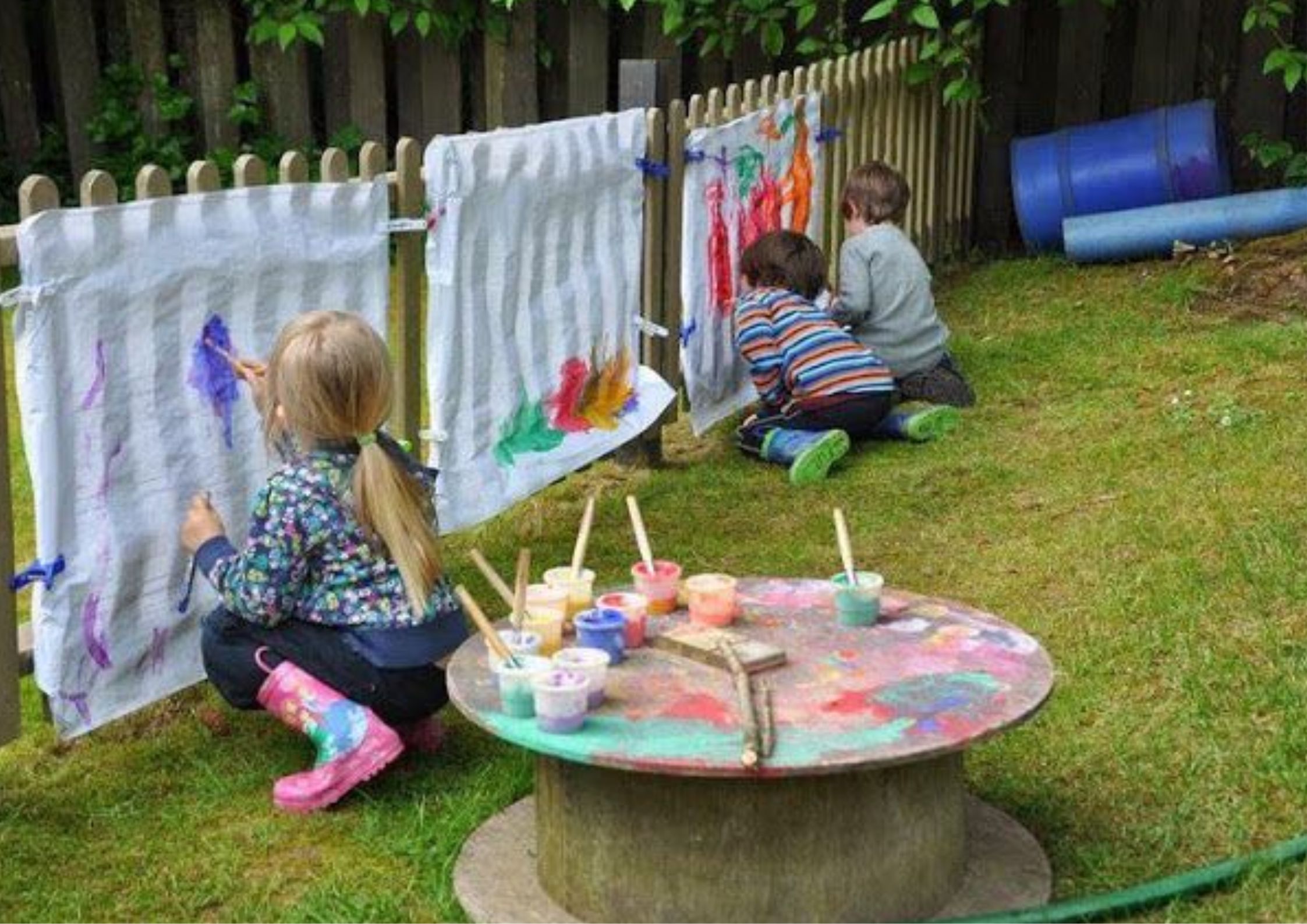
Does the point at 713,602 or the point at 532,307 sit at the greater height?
the point at 532,307

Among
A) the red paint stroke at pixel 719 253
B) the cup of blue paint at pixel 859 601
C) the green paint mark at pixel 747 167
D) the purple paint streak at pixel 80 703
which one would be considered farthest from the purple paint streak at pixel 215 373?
the green paint mark at pixel 747 167

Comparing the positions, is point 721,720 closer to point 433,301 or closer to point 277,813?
point 277,813

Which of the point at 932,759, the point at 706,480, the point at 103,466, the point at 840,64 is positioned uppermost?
the point at 840,64

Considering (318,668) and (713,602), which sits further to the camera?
(318,668)

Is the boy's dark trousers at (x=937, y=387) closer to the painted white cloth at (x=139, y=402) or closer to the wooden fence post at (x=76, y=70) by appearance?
the painted white cloth at (x=139, y=402)

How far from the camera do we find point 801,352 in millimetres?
7168

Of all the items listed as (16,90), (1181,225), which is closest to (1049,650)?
(1181,225)

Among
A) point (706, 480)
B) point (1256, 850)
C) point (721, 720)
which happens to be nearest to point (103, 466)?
point (721, 720)

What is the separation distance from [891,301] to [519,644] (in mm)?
4208

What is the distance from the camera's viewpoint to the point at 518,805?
4.18 m

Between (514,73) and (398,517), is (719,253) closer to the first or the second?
(398,517)

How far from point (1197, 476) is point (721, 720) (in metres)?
3.24

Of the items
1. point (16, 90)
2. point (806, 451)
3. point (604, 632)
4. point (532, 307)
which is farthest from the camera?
point (16, 90)

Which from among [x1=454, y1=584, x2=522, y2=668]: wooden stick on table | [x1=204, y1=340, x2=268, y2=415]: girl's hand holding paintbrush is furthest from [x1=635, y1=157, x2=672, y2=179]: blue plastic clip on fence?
[x1=454, y1=584, x2=522, y2=668]: wooden stick on table
